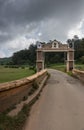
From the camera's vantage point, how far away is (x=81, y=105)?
39.2 ft

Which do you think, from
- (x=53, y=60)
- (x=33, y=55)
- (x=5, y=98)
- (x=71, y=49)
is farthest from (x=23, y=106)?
(x=33, y=55)

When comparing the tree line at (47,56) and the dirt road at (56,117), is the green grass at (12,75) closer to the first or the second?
the dirt road at (56,117)

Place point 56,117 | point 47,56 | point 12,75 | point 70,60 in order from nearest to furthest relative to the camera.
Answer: point 56,117 < point 12,75 < point 70,60 < point 47,56

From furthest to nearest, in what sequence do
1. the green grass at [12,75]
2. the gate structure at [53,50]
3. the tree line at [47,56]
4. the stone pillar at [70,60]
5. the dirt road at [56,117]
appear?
the tree line at [47,56], the stone pillar at [70,60], the gate structure at [53,50], the green grass at [12,75], the dirt road at [56,117]

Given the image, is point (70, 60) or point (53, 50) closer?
point (53, 50)

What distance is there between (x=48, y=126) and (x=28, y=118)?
1221 millimetres

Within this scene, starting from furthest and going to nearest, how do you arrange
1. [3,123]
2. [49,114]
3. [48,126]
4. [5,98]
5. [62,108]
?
[62,108] < [49,114] < [5,98] < [48,126] < [3,123]

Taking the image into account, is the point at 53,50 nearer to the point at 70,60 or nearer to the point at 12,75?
the point at 70,60

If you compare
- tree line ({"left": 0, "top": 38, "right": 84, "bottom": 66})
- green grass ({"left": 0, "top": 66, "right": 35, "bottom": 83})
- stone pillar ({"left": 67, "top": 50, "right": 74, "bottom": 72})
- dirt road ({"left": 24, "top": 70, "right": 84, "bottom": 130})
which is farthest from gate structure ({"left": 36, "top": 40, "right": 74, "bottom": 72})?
tree line ({"left": 0, "top": 38, "right": 84, "bottom": 66})

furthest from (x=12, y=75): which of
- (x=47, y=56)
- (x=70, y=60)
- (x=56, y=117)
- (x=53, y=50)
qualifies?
(x=47, y=56)

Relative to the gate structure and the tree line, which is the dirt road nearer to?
the gate structure

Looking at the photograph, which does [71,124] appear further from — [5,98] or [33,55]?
[33,55]

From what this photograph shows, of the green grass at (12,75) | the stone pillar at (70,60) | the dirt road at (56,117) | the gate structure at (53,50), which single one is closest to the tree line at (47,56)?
the stone pillar at (70,60)

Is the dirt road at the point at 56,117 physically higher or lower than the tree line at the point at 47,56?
lower
